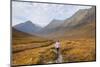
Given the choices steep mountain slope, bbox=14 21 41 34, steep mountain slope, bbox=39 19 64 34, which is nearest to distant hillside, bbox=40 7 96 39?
steep mountain slope, bbox=39 19 64 34

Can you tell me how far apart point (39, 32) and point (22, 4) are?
414mm

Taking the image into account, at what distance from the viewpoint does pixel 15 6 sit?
254cm

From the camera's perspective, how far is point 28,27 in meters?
2.62

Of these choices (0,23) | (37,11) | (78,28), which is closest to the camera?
(0,23)

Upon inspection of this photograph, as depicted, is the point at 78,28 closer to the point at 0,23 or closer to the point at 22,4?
the point at 22,4

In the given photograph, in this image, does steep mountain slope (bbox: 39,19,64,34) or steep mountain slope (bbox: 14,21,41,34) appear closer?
steep mountain slope (bbox: 14,21,41,34)

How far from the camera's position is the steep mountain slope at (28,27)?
258 centimetres

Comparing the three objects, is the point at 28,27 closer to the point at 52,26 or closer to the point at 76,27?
the point at 52,26

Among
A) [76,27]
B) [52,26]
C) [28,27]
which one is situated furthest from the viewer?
[76,27]

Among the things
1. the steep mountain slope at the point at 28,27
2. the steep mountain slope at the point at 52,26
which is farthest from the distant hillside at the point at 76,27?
the steep mountain slope at the point at 28,27

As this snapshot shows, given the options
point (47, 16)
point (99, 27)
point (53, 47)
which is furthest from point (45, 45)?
point (99, 27)

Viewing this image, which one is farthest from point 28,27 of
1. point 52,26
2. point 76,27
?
point 76,27

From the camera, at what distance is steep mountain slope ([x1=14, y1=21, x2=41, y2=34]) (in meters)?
2.58

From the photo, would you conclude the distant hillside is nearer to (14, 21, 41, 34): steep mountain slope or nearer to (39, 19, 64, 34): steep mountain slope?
(39, 19, 64, 34): steep mountain slope
